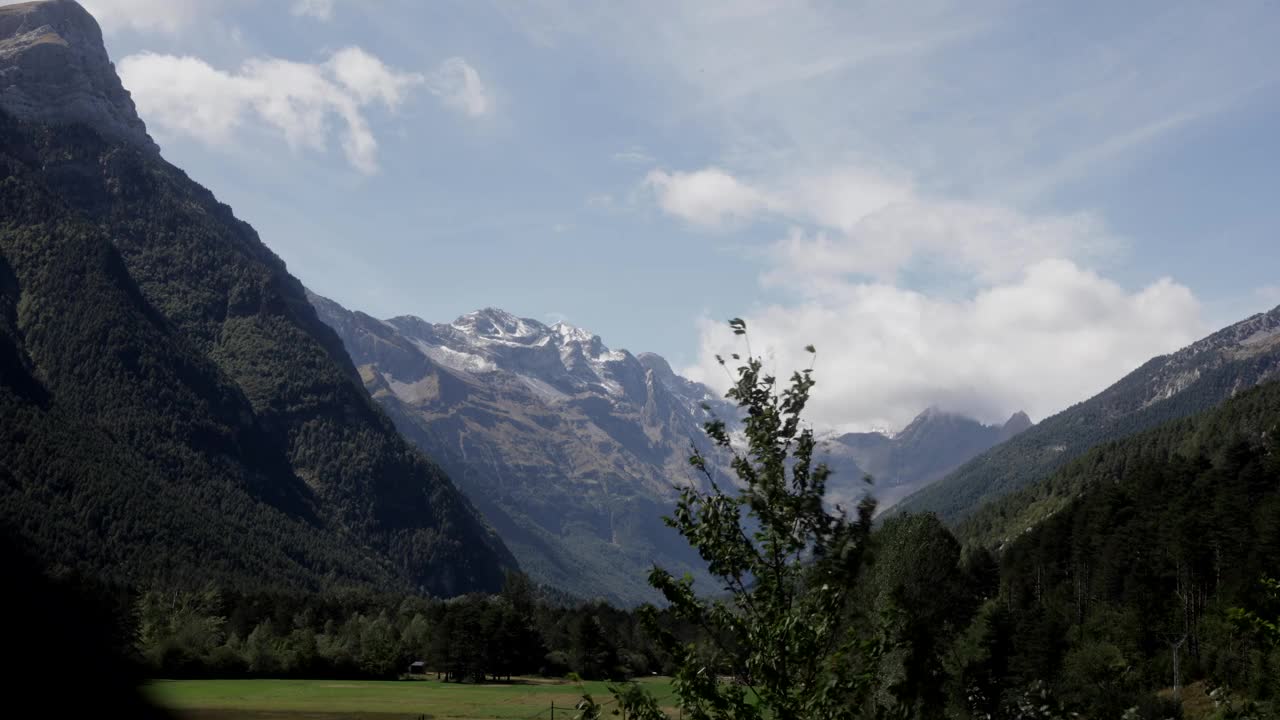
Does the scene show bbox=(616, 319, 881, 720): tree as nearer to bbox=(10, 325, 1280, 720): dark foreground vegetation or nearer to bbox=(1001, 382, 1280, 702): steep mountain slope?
bbox=(10, 325, 1280, 720): dark foreground vegetation

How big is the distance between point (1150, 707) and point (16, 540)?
7761cm

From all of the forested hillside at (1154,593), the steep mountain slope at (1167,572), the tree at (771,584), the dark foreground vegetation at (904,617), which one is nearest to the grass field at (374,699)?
the dark foreground vegetation at (904,617)

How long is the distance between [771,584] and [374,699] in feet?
459

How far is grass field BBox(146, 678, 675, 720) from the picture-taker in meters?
116

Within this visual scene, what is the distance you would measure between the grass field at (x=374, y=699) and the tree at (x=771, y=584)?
76523 mm

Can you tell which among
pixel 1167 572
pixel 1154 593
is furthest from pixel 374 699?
pixel 1167 572

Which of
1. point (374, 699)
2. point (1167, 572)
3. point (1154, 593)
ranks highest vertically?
point (1167, 572)

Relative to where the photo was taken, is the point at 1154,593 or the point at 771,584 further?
the point at 1154,593


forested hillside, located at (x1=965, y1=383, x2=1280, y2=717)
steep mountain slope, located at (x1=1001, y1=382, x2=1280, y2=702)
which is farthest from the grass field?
steep mountain slope, located at (x1=1001, y1=382, x2=1280, y2=702)

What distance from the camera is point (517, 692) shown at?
169 metres

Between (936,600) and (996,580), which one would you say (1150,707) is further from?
(996,580)

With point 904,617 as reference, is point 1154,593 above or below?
below

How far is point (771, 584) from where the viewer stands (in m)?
18.0

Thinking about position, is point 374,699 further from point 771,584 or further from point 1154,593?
point 771,584
